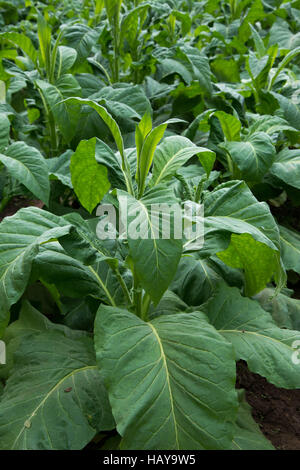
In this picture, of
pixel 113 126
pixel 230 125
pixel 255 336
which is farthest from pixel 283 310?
pixel 113 126

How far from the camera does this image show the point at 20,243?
147 centimetres

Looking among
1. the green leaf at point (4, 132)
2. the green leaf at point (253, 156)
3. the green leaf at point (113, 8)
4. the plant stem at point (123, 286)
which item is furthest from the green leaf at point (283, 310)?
the green leaf at point (113, 8)

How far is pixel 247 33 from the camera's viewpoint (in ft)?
13.6

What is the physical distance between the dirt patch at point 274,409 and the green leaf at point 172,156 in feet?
2.77

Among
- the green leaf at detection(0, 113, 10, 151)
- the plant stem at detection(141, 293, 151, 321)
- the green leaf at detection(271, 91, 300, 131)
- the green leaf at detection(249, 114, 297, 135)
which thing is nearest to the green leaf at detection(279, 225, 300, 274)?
the green leaf at detection(249, 114, 297, 135)

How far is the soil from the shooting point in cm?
172

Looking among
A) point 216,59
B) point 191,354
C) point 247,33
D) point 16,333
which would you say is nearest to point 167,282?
point 191,354

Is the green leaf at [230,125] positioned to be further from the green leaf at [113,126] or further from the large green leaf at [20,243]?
the large green leaf at [20,243]

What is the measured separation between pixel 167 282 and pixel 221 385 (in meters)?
0.31

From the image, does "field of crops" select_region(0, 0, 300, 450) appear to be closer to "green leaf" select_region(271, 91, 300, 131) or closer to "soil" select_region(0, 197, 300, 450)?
"soil" select_region(0, 197, 300, 450)

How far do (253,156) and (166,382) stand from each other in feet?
4.00

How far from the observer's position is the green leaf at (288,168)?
7.67 ft

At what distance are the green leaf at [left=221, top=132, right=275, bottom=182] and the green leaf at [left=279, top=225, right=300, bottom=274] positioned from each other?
0.34m

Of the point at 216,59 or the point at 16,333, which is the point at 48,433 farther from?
the point at 216,59
